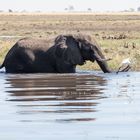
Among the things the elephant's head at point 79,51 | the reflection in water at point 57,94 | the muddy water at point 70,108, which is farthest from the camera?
the elephant's head at point 79,51

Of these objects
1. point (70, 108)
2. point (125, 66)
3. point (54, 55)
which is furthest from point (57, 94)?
point (125, 66)

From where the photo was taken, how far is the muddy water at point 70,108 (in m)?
10.4

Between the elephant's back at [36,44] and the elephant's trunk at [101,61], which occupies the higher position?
the elephant's back at [36,44]

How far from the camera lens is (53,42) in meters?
22.2

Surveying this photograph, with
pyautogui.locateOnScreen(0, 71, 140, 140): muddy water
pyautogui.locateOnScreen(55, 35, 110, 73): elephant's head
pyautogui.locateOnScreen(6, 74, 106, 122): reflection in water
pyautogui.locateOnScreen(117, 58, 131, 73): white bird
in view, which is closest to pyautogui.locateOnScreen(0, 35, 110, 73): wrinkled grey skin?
pyautogui.locateOnScreen(55, 35, 110, 73): elephant's head

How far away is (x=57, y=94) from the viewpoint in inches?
603

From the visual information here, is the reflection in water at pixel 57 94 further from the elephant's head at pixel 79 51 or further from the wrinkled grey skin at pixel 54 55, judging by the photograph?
the elephant's head at pixel 79 51

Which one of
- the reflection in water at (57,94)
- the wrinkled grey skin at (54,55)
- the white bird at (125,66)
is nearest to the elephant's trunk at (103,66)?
the wrinkled grey skin at (54,55)

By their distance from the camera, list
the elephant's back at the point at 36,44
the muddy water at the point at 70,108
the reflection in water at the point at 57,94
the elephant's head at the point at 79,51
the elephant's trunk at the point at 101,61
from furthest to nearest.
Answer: the elephant's back at the point at 36,44 → the elephant's head at the point at 79,51 → the elephant's trunk at the point at 101,61 → the reflection in water at the point at 57,94 → the muddy water at the point at 70,108

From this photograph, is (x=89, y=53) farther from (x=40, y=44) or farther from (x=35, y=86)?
(x=35, y=86)

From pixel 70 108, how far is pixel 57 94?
248 cm

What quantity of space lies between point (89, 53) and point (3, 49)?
7.46 meters

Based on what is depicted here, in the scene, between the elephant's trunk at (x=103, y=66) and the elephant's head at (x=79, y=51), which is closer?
the elephant's trunk at (x=103, y=66)

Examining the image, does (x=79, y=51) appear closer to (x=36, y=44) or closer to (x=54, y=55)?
(x=54, y=55)
